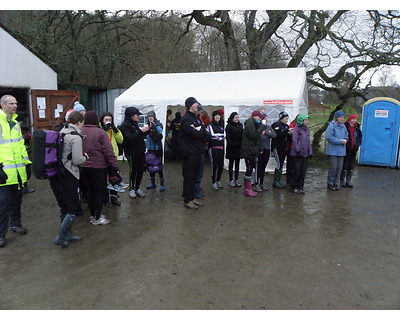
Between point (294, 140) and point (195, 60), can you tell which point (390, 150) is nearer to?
point (294, 140)

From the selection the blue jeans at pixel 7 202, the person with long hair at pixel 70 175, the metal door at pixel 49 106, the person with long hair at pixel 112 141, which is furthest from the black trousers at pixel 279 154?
the metal door at pixel 49 106

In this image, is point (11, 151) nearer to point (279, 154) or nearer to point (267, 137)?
point (267, 137)

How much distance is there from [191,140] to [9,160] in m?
2.67

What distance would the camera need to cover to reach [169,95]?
9.55m

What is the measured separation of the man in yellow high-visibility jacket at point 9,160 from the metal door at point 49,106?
6.54 meters

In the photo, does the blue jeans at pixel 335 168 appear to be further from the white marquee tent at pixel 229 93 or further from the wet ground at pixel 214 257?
the white marquee tent at pixel 229 93

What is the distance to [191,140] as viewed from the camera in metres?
5.48

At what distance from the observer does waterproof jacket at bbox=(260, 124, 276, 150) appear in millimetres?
6535

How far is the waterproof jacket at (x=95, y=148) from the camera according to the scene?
4527 mm

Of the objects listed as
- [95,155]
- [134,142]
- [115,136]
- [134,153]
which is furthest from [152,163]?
[95,155]

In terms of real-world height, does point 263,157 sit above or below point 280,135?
below

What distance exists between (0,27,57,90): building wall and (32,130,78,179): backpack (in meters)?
6.90

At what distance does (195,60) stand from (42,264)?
15.6 m
